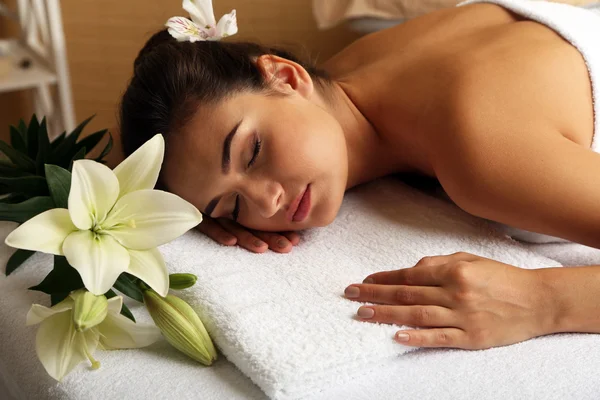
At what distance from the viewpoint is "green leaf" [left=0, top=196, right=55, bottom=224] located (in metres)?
0.87

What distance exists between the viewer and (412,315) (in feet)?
2.72

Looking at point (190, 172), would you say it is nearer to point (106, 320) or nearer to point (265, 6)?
point (106, 320)

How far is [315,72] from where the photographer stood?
4.15ft

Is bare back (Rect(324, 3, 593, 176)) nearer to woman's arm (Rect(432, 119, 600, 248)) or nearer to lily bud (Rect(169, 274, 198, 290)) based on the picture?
woman's arm (Rect(432, 119, 600, 248))

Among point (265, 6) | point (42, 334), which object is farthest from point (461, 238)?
point (265, 6)

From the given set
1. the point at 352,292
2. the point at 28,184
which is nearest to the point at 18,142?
the point at 28,184

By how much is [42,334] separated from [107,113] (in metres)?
1.44

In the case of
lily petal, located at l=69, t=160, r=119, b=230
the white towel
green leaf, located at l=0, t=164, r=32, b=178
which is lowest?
the white towel

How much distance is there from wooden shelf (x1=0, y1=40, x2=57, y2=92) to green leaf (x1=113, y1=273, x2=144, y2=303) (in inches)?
42.6

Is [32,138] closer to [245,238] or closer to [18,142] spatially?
[18,142]

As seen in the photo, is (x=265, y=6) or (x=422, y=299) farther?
(x=265, y=6)

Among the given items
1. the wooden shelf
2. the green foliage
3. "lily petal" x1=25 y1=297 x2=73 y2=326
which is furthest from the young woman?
the wooden shelf

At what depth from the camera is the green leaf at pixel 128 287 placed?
0.85 metres

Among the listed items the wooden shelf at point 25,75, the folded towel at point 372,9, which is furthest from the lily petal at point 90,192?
the wooden shelf at point 25,75
